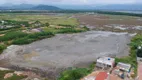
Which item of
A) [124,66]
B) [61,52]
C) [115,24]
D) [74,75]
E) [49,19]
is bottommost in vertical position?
[61,52]

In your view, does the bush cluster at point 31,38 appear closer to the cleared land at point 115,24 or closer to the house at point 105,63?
the house at point 105,63

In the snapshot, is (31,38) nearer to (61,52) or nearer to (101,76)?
(61,52)

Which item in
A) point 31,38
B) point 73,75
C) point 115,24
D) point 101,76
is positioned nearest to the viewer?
point 101,76

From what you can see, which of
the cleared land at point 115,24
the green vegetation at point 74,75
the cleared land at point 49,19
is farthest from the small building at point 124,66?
the cleared land at point 49,19

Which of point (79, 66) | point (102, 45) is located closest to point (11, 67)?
point (79, 66)

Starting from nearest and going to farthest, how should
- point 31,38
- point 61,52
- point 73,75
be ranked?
1. point 73,75
2. point 61,52
3. point 31,38

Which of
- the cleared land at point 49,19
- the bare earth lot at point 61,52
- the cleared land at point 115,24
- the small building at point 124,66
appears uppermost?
the cleared land at point 49,19

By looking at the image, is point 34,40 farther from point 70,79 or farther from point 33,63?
point 70,79

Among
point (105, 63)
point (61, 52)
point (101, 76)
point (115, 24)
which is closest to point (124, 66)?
point (105, 63)

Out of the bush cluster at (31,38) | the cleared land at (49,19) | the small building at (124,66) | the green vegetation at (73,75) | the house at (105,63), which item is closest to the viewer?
the green vegetation at (73,75)
